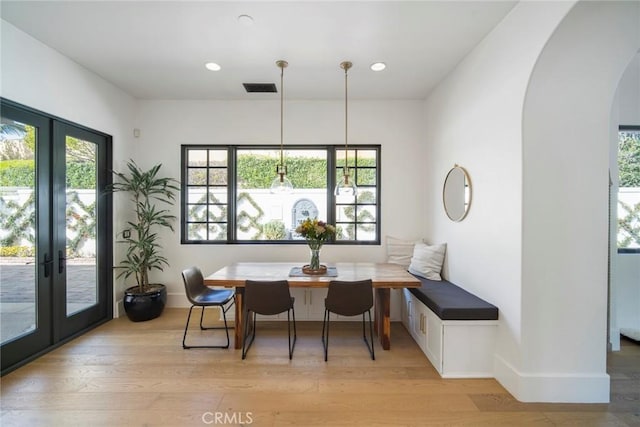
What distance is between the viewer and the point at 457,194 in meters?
2.97

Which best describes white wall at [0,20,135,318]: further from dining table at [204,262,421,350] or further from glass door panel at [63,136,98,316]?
dining table at [204,262,421,350]

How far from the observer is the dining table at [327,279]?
2738 millimetres

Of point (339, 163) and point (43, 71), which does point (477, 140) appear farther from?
point (43, 71)

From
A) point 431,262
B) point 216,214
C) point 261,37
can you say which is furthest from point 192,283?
point 431,262

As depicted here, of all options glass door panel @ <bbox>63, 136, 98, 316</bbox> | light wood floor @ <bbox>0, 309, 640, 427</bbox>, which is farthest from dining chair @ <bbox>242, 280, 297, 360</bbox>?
glass door panel @ <bbox>63, 136, 98, 316</bbox>

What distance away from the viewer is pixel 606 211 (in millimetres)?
2014

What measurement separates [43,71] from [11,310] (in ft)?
7.49

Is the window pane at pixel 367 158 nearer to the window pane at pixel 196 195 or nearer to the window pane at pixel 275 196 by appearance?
the window pane at pixel 275 196

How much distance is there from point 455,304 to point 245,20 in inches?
118

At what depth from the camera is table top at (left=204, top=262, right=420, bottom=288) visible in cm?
273

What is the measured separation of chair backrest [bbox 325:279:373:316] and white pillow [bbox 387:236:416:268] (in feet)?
4.12

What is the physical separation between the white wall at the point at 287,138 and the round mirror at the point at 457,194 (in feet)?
2.52

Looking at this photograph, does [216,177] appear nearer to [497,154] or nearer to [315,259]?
[315,259]

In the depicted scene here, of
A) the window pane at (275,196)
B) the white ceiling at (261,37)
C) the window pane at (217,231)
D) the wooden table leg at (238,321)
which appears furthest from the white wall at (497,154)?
the window pane at (217,231)
